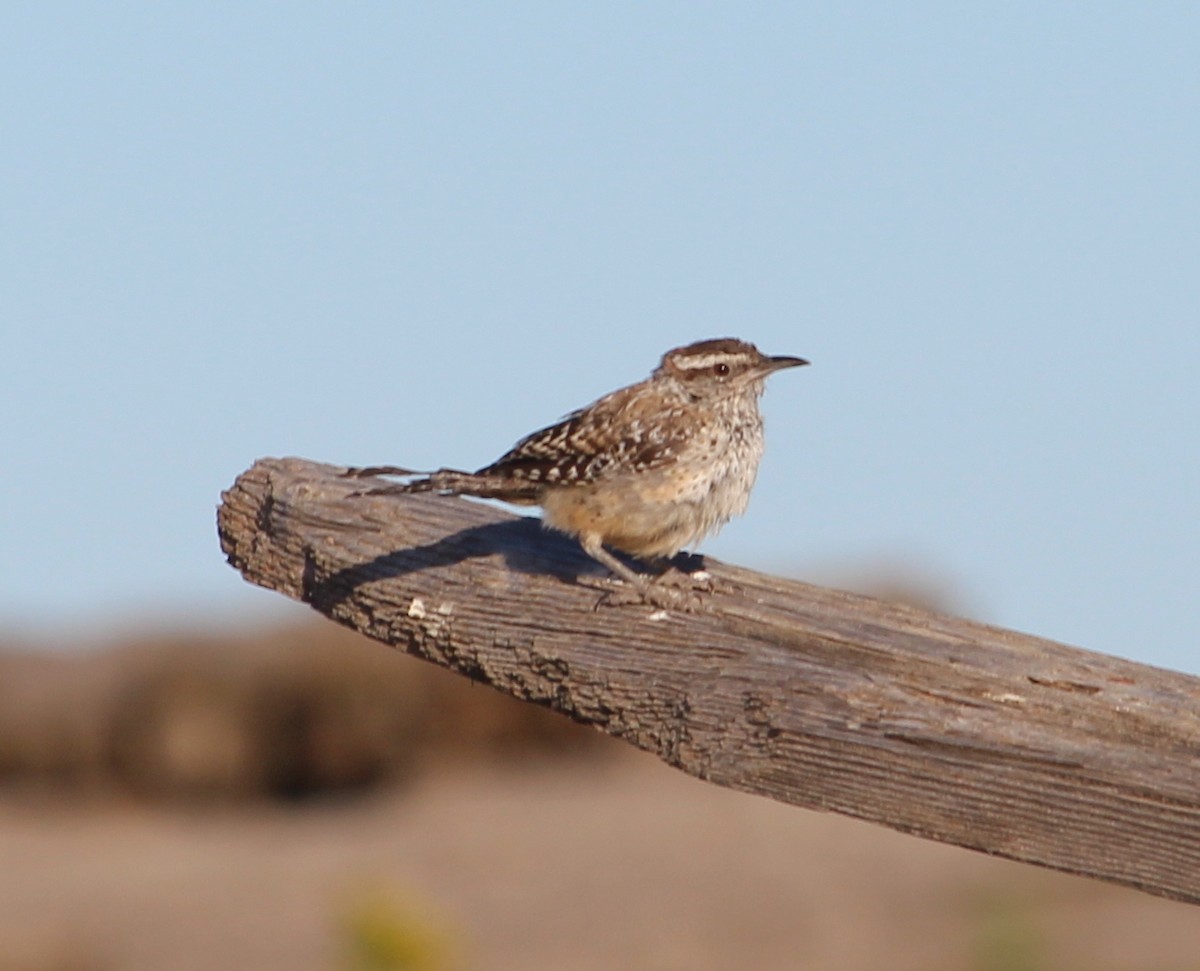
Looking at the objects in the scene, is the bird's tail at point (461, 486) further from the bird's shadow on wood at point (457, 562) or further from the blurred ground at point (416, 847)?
the blurred ground at point (416, 847)

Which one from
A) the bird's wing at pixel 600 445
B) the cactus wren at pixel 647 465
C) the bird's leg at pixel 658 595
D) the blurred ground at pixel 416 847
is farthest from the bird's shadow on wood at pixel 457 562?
the blurred ground at pixel 416 847

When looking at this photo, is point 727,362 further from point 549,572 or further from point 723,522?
point 549,572

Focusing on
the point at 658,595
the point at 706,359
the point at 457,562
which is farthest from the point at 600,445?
the point at 658,595

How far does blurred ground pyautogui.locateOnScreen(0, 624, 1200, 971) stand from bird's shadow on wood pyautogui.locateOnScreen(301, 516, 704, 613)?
299cm

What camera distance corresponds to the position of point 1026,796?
3096 mm

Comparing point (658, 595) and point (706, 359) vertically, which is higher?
point (706, 359)

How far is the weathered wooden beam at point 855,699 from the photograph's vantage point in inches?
120

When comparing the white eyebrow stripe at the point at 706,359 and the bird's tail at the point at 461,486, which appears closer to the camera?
the bird's tail at the point at 461,486

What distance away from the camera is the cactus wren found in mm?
5949

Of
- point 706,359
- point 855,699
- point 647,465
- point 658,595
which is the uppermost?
point 706,359

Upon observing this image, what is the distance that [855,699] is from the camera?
10.6 ft

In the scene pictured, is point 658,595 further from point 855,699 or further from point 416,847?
point 416,847

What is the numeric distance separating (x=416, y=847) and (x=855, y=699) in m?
9.45

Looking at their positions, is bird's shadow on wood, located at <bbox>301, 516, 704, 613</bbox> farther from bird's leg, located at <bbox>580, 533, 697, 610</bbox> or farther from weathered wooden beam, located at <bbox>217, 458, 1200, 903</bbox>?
bird's leg, located at <bbox>580, 533, 697, 610</bbox>
